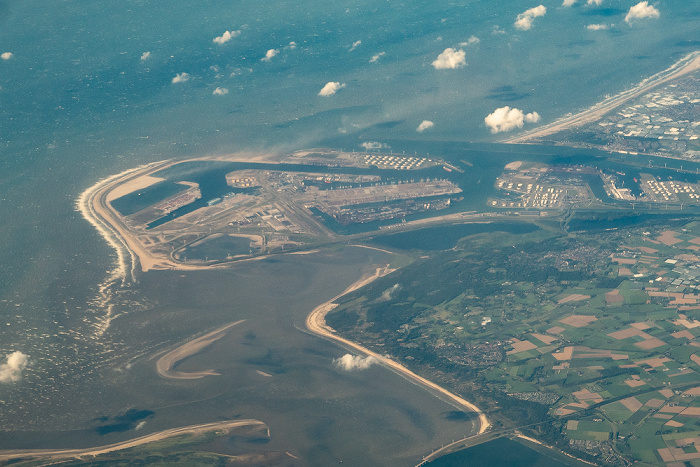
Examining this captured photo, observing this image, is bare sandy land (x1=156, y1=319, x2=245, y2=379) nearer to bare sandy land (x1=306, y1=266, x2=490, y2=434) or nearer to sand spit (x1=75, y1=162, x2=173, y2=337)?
bare sandy land (x1=306, y1=266, x2=490, y2=434)

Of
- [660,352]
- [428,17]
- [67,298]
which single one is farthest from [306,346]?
[428,17]

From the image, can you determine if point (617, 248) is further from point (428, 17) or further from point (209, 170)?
point (428, 17)

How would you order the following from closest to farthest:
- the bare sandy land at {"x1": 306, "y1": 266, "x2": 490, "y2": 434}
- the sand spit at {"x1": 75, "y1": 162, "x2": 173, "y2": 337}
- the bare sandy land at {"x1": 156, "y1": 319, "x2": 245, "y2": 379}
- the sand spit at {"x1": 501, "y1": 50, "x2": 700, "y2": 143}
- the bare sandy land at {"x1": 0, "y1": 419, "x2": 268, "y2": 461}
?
1. the bare sandy land at {"x1": 0, "y1": 419, "x2": 268, "y2": 461}
2. the bare sandy land at {"x1": 306, "y1": 266, "x2": 490, "y2": 434}
3. the bare sandy land at {"x1": 156, "y1": 319, "x2": 245, "y2": 379}
4. the sand spit at {"x1": 75, "y1": 162, "x2": 173, "y2": 337}
5. the sand spit at {"x1": 501, "y1": 50, "x2": 700, "y2": 143}

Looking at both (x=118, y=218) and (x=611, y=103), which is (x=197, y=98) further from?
(x=611, y=103)

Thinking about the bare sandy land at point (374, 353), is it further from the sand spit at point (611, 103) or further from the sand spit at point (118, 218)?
the sand spit at point (611, 103)

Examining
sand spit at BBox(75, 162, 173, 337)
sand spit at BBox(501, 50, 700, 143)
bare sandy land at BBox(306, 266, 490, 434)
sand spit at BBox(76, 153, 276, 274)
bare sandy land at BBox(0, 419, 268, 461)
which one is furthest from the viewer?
sand spit at BBox(501, 50, 700, 143)

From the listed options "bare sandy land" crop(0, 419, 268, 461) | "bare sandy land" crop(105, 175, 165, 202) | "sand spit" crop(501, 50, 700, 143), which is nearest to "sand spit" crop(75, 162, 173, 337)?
"bare sandy land" crop(105, 175, 165, 202)
